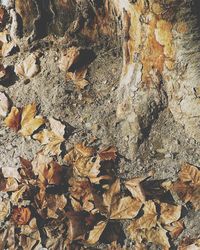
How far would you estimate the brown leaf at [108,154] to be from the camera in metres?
2.68

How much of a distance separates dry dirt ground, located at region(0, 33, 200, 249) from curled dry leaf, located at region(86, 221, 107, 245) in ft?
0.18

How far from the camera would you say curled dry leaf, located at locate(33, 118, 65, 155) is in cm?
275

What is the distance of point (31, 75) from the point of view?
3078 mm

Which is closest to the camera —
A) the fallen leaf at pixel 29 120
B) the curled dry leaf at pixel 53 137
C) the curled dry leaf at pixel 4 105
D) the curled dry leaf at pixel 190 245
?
the curled dry leaf at pixel 190 245

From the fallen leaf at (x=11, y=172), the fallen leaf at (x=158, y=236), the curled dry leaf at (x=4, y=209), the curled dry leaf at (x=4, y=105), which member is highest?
the curled dry leaf at (x=4, y=105)

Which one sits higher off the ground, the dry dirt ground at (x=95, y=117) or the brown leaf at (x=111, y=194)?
the dry dirt ground at (x=95, y=117)

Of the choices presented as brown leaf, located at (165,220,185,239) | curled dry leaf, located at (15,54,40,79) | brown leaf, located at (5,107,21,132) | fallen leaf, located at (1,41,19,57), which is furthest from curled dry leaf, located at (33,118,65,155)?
brown leaf, located at (165,220,185,239)

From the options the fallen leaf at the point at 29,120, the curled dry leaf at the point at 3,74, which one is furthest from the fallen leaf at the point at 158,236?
the curled dry leaf at the point at 3,74

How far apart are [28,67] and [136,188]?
43.8 inches

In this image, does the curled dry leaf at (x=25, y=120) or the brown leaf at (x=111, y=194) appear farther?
the curled dry leaf at (x=25, y=120)

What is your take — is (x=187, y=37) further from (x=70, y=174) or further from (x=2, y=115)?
(x=2, y=115)

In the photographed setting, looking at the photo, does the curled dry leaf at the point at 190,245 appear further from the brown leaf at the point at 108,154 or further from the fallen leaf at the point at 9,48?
the fallen leaf at the point at 9,48

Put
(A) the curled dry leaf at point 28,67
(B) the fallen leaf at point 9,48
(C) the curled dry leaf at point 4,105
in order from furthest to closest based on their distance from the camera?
(B) the fallen leaf at point 9,48 < (A) the curled dry leaf at point 28,67 < (C) the curled dry leaf at point 4,105

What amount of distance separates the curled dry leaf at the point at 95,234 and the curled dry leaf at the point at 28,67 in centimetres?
111
